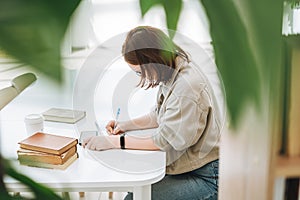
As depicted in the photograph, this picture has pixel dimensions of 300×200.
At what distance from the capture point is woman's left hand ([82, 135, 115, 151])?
48.5 inches

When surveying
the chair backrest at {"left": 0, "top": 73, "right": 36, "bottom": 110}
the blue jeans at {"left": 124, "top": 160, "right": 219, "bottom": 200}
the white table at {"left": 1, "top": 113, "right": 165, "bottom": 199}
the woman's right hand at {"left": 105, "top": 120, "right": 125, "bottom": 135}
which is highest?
the chair backrest at {"left": 0, "top": 73, "right": 36, "bottom": 110}

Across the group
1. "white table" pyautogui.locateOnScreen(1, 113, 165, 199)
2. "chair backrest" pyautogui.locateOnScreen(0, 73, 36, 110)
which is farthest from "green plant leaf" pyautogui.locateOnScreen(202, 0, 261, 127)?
"white table" pyautogui.locateOnScreen(1, 113, 165, 199)

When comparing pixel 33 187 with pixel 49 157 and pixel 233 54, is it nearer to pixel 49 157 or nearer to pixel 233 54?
pixel 233 54

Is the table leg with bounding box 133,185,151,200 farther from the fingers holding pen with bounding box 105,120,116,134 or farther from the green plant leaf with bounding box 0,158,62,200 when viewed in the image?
the green plant leaf with bounding box 0,158,62,200

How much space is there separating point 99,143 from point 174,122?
286mm

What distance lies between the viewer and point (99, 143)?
4.12 feet

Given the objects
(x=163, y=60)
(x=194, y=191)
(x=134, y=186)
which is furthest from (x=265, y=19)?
(x=194, y=191)

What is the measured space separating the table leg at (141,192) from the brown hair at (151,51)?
0.64 metres

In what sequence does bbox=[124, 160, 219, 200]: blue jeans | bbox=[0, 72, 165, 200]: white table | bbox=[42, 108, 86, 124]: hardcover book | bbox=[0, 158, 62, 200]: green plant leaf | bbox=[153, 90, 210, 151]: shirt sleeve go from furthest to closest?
bbox=[124, 160, 219, 200]: blue jeans → bbox=[0, 72, 165, 200]: white table → bbox=[153, 90, 210, 151]: shirt sleeve → bbox=[42, 108, 86, 124]: hardcover book → bbox=[0, 158, 62, 200]: green plant leaf

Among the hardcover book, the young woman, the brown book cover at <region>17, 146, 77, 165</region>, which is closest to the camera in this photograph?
the young woman

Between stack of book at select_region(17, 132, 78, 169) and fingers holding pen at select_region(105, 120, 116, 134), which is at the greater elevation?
fingers holding pen at select_region(105, 120, 116, 134)

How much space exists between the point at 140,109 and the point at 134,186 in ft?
1.14

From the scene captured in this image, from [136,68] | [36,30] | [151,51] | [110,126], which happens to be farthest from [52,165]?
[36,30]

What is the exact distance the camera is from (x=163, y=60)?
1.82 feet
